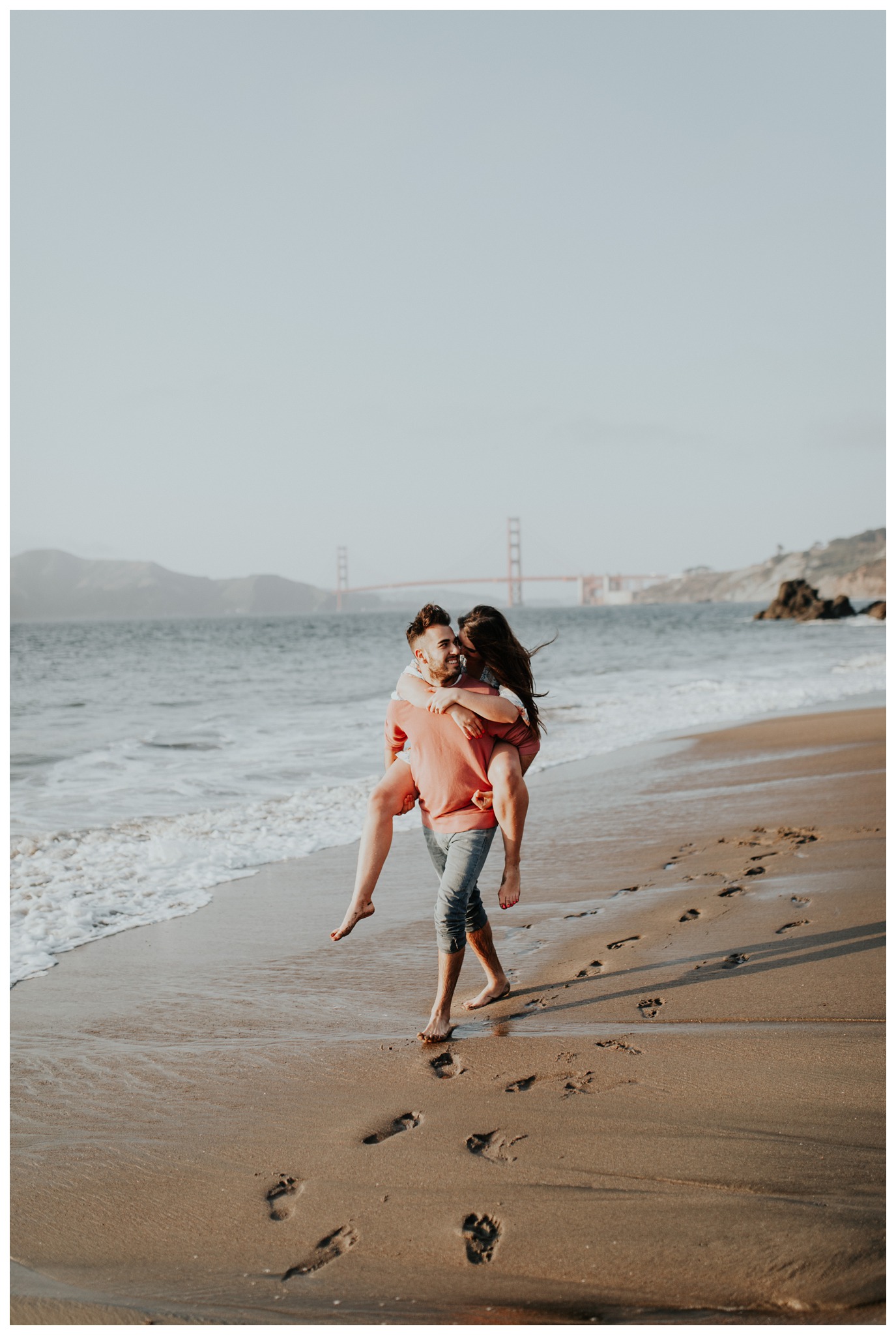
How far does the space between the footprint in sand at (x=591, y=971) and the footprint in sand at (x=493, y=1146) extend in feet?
3.86

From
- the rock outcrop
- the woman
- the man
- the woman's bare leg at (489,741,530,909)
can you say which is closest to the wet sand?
the man

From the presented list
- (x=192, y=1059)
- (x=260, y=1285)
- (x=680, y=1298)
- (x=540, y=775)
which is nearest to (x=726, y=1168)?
(x=680, y=1298)

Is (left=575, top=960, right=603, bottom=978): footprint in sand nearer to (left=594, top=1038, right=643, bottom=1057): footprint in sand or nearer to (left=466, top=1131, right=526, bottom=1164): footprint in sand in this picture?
(left=594, top=1038, right=643, bottom=1057): footprint in sand

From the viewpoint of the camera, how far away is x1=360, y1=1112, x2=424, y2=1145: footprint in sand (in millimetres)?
2291

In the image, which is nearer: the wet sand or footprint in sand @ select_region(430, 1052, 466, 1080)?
the wet sand

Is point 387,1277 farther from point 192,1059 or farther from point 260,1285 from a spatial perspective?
point 192,1059

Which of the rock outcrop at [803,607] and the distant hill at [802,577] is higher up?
the distant hill at [802,577]

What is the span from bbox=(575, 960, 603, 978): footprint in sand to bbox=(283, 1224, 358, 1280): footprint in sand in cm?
161

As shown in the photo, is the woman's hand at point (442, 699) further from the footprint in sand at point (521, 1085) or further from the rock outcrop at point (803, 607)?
the rock outcrop at point (803, 607)

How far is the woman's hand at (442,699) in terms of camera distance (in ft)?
9.26

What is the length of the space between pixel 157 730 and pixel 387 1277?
456 inches

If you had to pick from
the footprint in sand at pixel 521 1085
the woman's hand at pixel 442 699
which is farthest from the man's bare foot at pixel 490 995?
the woman's hand at pixel 442 699

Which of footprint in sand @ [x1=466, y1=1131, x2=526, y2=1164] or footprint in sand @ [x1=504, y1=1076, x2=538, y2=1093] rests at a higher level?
footprint in sand @ [x1=466, y1=1131, x2=526, y2=1164]

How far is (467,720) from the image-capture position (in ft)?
9.29
